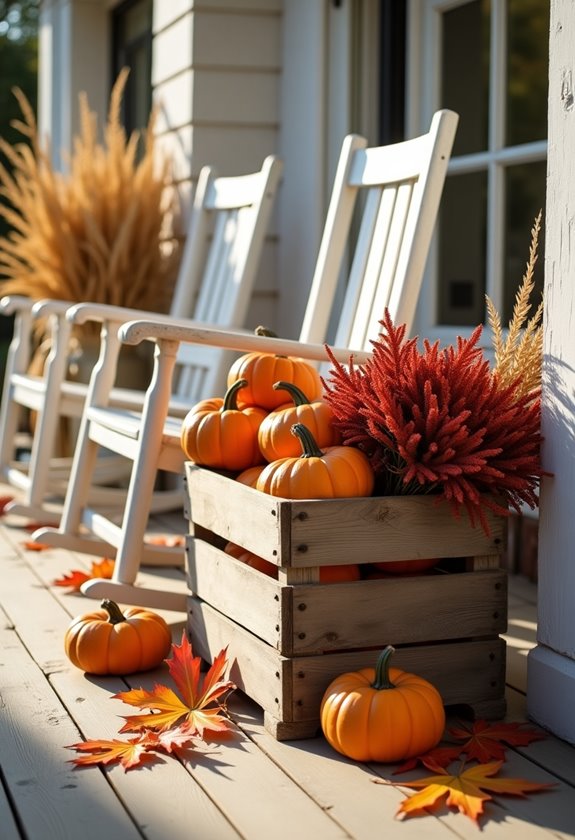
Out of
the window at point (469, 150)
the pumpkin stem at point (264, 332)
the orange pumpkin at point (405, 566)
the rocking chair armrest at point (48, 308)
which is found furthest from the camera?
the rocking chair armrest at point (48, 308)

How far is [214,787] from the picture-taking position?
153 cm

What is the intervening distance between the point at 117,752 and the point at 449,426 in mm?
690

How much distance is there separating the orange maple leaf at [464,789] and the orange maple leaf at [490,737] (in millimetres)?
48

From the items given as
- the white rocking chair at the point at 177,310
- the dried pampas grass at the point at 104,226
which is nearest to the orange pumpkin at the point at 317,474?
the white rocking chair at the point at 177,310

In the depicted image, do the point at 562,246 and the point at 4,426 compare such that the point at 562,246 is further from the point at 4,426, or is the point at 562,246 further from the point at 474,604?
the point at 4,426

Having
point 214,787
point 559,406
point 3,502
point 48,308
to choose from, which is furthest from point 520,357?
point 3,502

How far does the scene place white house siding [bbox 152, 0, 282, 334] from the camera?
365cm

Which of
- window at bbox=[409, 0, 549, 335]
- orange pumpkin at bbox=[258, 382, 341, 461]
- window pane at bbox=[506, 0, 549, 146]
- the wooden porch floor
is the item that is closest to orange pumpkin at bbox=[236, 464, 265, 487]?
orange pumpkin at bbox=[258, 382, 341, 461]

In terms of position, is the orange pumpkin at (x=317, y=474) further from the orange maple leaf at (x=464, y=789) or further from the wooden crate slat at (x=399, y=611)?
the orange maple leaf at (x=464, y=789)

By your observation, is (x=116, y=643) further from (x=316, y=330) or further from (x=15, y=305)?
(x=15, y=305)

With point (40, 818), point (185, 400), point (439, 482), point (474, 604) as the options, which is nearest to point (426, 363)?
Result: point (439, 482)

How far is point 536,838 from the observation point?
1380 mm

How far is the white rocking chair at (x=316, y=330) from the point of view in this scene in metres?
2.26

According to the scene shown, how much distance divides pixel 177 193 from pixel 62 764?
2649 millimetres
